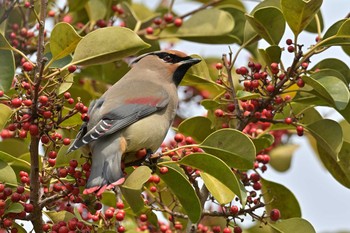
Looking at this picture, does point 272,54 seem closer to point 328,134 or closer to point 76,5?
point 328,134

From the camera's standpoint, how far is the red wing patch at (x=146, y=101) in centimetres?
432

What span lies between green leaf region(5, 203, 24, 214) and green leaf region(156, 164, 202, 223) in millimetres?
640

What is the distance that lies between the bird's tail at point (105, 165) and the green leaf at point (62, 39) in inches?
19.1

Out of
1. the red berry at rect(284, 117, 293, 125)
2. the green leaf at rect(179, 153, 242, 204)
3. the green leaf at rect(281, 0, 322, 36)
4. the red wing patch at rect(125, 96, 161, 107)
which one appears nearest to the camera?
the green leaf at rect(179, 153, 242, 204)

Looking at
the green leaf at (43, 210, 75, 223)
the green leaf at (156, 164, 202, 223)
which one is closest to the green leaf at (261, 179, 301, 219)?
the green leaf at (156, 164, 202, 223)

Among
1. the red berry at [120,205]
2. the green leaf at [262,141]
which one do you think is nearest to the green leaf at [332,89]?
the green leaf at [262,141]

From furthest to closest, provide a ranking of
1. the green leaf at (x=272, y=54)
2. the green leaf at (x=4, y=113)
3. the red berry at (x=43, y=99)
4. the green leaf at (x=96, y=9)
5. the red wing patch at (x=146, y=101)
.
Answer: the green leaf at (x=96, y=9), the red wing patch at (x=146, y=101), the green leaf at (x=272, y=54), the green leaf at (x=4, y=113), the red berry at (x=43, y=99)

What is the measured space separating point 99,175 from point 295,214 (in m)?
1.23

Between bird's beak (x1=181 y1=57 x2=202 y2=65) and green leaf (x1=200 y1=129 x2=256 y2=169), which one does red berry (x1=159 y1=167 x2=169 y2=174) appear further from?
bird's beak (x1=181 y1=57 x2=202 y2=65)

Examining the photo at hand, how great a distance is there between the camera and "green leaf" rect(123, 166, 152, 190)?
11.4 feet

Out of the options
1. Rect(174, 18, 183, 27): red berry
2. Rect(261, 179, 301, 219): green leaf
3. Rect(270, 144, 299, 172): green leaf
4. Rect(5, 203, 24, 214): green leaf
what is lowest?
Rect(270, 144, 299, 172): green leaf

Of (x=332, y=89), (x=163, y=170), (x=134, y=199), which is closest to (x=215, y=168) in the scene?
(x=163, y=170)

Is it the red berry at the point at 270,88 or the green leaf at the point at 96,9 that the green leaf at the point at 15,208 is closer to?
the red berry at the point at 270,88

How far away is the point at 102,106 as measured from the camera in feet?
13.7
